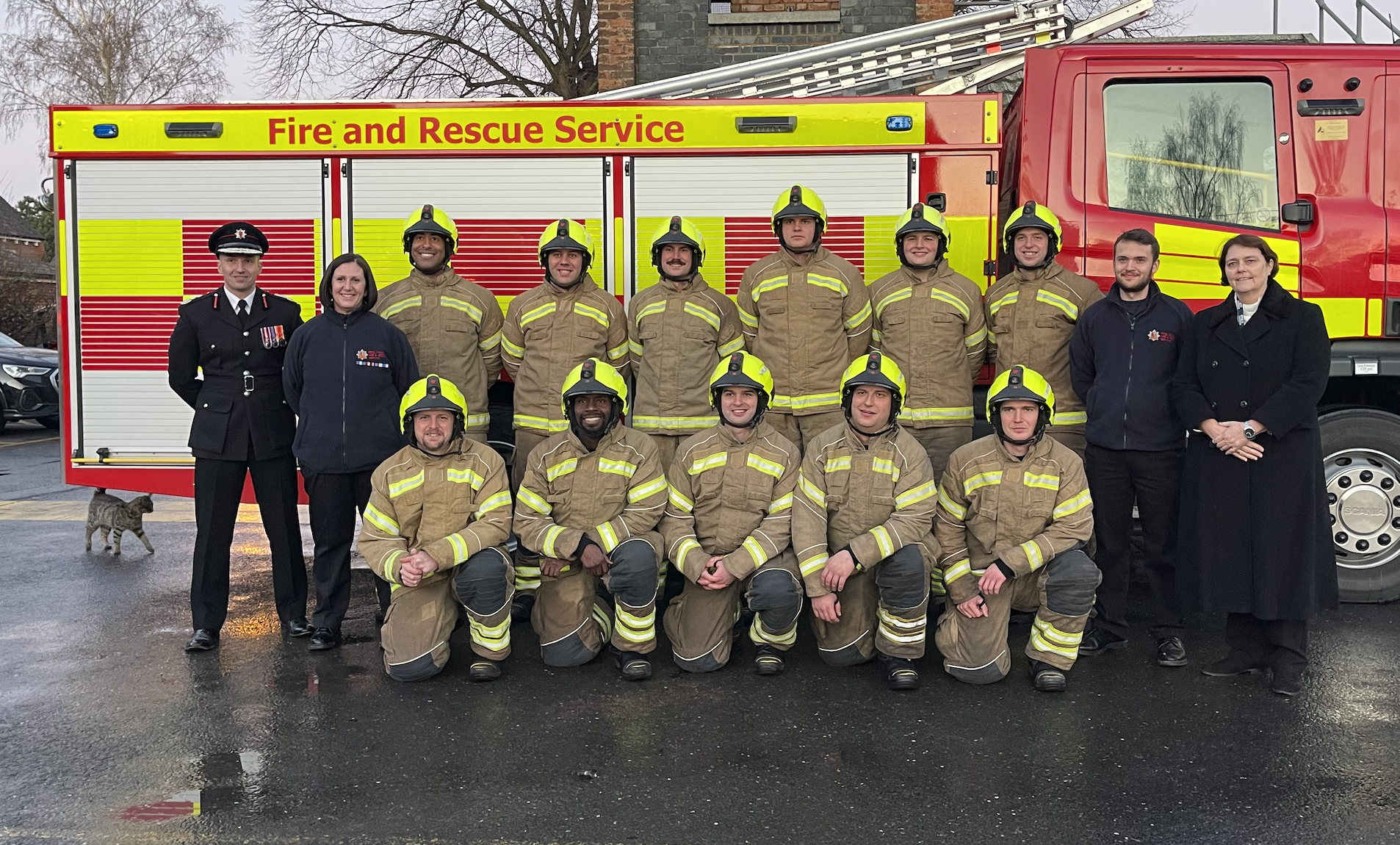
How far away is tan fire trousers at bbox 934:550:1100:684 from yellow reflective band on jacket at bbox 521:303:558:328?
7.35 feet

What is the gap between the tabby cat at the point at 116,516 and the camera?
6961 millimetres

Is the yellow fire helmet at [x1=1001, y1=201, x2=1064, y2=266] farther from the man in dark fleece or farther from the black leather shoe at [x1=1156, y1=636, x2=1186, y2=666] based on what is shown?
the man in dark fleece

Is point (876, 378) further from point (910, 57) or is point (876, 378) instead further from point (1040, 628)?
point (910, 57)

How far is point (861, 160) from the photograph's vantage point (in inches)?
223

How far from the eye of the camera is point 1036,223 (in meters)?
5.00

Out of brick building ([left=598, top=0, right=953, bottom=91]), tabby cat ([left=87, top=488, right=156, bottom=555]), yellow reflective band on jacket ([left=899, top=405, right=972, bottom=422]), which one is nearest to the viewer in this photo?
yellow reflective band on jacket ([left=899, top=405, right=972, bottom=422])

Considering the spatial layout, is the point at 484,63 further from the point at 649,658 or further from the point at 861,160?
the point at 649,658

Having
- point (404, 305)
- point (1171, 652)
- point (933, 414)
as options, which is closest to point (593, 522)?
point (404, 305)

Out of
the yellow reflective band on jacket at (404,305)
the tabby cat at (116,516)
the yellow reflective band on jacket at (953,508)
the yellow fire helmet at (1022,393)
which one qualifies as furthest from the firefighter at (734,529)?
the tabby cat at (116,516)

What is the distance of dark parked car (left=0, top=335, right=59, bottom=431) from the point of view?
1374 cm

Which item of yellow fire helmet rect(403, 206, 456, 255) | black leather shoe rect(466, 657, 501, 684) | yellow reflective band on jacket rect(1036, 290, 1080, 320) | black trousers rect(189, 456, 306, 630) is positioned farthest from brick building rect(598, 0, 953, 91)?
black leather shoe rect(466, 657, 501, 684)

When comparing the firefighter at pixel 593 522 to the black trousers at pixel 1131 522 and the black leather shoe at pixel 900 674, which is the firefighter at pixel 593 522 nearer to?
the black leather shoe at pixel 900 674

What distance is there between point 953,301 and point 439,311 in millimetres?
2345

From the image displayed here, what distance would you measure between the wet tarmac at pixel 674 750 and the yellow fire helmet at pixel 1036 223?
1731mm
